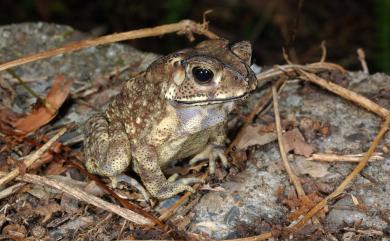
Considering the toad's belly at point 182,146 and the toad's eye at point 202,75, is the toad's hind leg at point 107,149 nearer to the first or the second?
the toad's belly at point 182,146

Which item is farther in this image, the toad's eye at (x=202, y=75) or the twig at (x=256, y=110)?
the twig at (x=256, y=110)

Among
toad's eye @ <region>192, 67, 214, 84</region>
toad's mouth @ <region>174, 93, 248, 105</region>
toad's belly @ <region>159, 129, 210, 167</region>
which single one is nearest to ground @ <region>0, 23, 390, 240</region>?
toad's belly @ <region>159, 129, 210, 167</region>

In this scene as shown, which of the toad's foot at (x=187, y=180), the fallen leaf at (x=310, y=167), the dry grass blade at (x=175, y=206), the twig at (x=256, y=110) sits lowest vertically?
the dry grass blade at (x=175, y=206)

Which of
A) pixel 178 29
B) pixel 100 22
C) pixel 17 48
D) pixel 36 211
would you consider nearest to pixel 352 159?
pixel 178 29

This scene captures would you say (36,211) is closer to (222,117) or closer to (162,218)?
(162,218)

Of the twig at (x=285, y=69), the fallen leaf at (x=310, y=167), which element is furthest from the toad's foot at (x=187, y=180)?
the twig at (x=285, y=69)

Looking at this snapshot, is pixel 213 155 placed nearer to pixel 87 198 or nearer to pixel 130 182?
pixel 130 182

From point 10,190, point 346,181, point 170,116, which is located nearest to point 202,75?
point 170,116

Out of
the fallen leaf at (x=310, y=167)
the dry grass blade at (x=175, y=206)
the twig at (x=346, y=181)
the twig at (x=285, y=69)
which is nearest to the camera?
the twig at (x=346, y=181)
